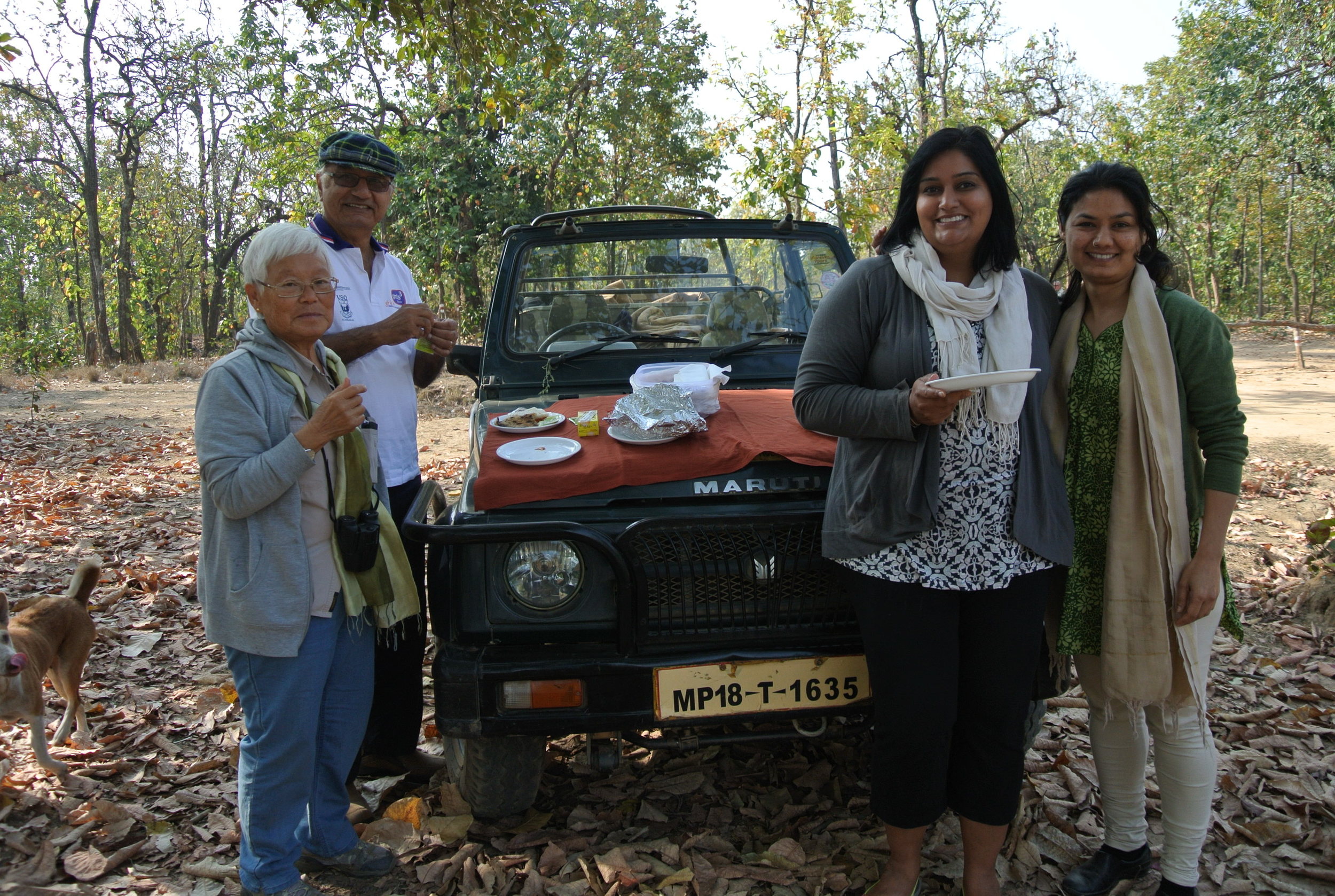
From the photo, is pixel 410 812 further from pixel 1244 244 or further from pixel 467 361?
pixel 1244 244

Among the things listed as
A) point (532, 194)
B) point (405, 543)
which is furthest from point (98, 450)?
point (405, 543)

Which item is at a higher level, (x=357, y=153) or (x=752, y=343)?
(x=357, y=153)

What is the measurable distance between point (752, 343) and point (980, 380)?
1635 millimetres

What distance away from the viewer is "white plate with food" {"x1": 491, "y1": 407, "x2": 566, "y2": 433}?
2.78 metres

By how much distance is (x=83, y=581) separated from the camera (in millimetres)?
3469

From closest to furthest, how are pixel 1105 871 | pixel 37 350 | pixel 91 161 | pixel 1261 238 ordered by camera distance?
pixel 1105 871 < pixel 37 350 < pixel 91 161 < pixel 1261 238

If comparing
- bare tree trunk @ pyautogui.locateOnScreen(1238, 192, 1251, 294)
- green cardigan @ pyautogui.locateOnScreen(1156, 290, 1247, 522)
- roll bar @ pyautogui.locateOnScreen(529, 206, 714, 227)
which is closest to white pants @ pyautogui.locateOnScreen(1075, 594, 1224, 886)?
green cardigan @ pyautogui.locateOnScreen(1156, 290, 1247, 522)

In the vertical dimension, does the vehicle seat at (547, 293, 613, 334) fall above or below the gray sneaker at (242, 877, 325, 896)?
above

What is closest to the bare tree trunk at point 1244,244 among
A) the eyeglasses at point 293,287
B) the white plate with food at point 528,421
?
the white plate with food at point 528,421

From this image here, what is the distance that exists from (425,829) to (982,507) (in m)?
1.94

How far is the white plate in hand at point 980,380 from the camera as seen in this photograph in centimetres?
188

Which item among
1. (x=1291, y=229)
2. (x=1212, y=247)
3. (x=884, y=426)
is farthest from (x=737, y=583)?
(x=1291, y=229)

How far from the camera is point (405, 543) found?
2912 millimetres

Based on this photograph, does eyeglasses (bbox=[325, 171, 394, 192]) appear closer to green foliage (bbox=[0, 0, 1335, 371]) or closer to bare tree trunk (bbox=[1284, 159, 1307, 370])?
green foliage (bbox=[0, 0, 1335, 371])
